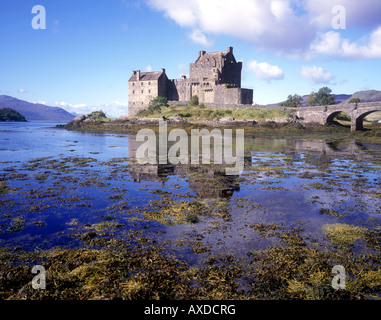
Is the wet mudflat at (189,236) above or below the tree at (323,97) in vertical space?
below

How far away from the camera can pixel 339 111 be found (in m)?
55.0

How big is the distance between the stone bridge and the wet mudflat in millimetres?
43132

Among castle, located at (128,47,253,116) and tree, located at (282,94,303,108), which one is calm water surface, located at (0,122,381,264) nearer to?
castle, located at (128,47,253,116)

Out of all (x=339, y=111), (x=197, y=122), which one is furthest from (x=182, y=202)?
Answer: (x=339, y=111)

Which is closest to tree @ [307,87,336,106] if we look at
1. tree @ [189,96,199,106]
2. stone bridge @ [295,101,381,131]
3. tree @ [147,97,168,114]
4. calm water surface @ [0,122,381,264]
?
stone bridge @ [295,101,381,131]

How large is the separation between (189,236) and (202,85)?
7298cm

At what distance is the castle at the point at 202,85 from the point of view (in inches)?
2857

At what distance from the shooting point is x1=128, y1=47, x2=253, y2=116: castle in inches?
2857

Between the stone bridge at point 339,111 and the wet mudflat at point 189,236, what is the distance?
1698 inches

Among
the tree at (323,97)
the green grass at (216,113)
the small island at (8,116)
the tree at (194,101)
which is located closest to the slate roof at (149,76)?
the green grass at (216,113)

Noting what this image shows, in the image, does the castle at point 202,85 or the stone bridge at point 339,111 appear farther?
the castle at point 202,85

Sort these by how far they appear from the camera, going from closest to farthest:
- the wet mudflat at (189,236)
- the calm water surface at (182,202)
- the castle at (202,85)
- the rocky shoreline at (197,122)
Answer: the wet mudflat at (189,236)
the calm water surface at (182,202)
the rocky shoreline at (197,122)
the castle at (202,85)

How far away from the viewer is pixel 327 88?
86625 mm

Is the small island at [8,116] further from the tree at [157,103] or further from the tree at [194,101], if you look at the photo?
the tree at [194,101]
